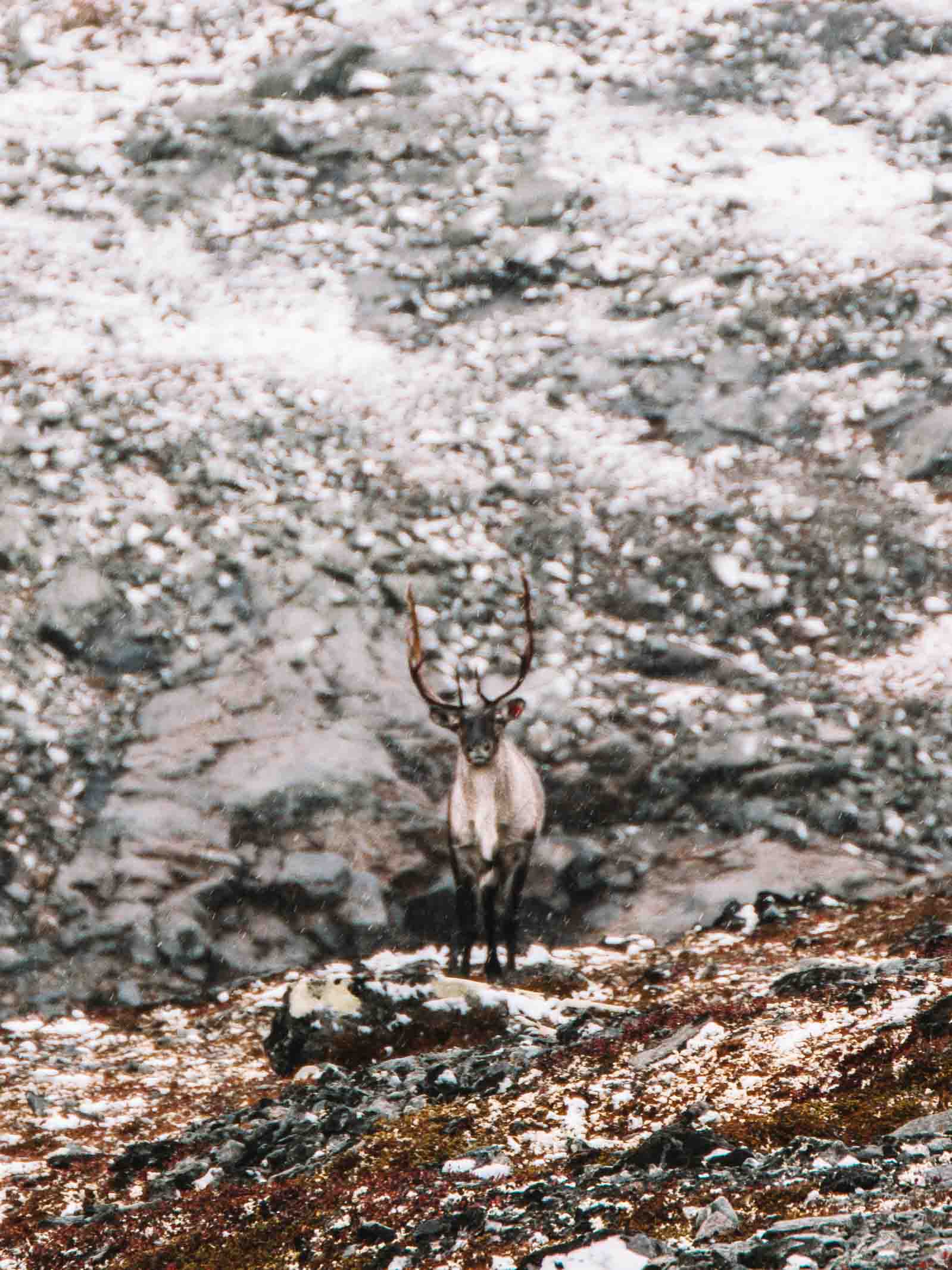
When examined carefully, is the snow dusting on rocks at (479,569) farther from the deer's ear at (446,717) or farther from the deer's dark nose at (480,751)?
the deer's ear at (446,717)

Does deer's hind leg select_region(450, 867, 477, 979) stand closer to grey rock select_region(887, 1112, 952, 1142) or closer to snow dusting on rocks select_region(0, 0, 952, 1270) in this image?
snow dusting on rocks select_region(0, 0, 952, 1270)

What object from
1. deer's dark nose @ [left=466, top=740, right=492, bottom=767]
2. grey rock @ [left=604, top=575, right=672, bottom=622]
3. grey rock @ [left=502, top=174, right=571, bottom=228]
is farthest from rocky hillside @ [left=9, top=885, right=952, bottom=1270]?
grey rock @ [left=502, top=174, right=571, bottom=228]

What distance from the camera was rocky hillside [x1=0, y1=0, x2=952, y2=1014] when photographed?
17156 mm

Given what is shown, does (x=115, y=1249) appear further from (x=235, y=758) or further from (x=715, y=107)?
(x=715, y=107)

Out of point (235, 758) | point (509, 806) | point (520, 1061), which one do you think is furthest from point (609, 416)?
point (520, 1061)

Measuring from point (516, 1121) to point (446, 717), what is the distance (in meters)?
5.57

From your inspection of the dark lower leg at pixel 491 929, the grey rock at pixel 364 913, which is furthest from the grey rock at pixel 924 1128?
the grey rock at pixel 364 913

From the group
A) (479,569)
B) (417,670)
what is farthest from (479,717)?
(479,569)

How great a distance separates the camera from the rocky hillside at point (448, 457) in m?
17.2

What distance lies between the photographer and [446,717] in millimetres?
14375

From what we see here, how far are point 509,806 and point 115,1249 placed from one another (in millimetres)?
6724

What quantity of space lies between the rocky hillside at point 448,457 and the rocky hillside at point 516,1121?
2344mm

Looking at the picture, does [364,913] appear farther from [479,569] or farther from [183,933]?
[479,569]

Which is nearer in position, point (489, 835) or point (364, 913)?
point (489, 835)
